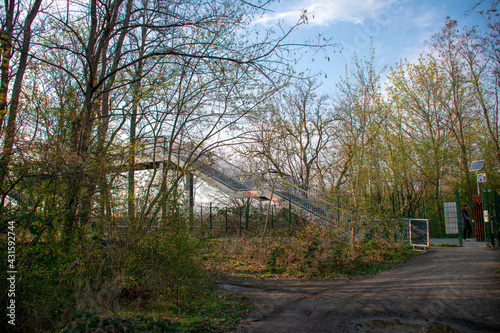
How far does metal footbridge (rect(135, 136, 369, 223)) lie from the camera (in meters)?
11.2

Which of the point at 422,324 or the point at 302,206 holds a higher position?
the point at 302,206

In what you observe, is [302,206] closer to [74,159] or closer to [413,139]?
[413,139]

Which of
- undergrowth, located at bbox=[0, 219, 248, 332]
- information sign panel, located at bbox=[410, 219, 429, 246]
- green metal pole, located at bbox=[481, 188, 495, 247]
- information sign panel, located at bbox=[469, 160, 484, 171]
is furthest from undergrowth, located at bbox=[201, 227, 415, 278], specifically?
information sign panel, located at bbox=[469, 160, 484, 171]

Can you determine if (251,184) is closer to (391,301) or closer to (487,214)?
(487,214)

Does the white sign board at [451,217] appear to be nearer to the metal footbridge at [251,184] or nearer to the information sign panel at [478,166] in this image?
the information sign panel at [478,166]

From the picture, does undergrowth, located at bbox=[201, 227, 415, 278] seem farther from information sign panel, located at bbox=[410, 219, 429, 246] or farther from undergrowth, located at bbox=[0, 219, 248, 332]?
undergrowth, located at bbox=[0, 219, 248, 332]

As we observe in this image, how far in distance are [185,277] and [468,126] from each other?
22.4m

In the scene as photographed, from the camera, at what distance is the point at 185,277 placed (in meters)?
6.38

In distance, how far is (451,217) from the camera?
559 inches

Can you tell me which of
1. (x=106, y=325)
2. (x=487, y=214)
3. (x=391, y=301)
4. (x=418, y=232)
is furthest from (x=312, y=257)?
(x=106, y=325)

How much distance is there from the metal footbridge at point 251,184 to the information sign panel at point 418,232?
9.16 ft

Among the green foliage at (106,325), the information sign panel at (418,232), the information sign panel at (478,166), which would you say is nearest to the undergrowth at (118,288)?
the green foliage at (106,325)

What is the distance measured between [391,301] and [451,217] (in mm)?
9811

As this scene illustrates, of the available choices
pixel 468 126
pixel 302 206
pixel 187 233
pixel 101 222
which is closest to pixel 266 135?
pixel 187 233
